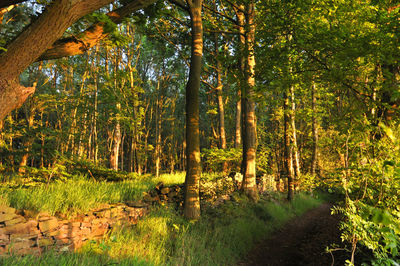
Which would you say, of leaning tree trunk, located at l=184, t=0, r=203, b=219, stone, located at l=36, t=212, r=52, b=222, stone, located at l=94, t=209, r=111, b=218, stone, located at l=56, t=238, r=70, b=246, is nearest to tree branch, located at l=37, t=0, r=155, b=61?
leaning tree trunk, located at l=184, t=0, r=203, b=219

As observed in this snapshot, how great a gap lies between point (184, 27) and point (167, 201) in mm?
10507

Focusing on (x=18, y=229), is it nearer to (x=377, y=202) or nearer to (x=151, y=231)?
(x=151, y=231)

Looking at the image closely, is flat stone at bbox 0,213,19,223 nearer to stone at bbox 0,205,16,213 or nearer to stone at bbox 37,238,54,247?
stone at bbox 0,205,16,213

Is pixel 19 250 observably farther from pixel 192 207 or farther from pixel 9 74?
pixel 192 207

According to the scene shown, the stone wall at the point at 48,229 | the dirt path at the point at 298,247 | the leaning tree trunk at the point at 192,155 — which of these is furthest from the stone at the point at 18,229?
the dirt path at the point at 298,247

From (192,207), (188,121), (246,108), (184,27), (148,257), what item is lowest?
(148,257)

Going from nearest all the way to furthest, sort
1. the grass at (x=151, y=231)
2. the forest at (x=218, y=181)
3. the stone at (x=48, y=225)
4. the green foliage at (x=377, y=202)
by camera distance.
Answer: the green foliage at (x=377, y=202), the forest at (x=218, y=181), the grass at (x=151, y=231), the stone at (x=48, y=225)

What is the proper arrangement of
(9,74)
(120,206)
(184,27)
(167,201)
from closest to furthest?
1. (9,74)
2. (120,206)
3. (167,201)
4. (184,27)

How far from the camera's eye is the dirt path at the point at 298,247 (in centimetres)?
583

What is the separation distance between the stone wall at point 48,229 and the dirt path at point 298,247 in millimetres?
3724

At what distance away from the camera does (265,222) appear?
8445 millimetres

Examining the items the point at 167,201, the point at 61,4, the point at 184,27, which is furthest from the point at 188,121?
the point at 184,27

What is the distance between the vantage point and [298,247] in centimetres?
686

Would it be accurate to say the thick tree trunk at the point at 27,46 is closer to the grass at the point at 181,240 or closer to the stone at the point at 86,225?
the grass at the point at 181,240
